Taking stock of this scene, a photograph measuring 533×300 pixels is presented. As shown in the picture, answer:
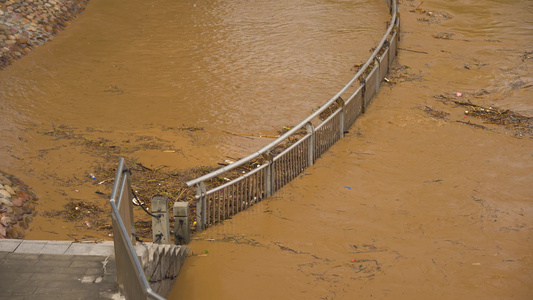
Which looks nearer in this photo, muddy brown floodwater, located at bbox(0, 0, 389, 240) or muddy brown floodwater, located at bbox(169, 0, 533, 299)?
muddy brown floodwater, located at bbox(169, 0, 533, 299)

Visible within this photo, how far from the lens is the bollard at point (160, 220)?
7.84 metres

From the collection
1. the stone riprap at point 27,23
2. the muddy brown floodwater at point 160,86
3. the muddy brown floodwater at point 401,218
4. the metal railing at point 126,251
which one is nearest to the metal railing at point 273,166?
the muddy brown floodwater at point 401,218

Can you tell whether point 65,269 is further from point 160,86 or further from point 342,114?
point 160,86

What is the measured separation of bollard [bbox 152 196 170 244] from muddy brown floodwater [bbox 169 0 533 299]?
508 millimetres

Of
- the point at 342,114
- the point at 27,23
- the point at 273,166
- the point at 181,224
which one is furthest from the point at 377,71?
the point at 27,23

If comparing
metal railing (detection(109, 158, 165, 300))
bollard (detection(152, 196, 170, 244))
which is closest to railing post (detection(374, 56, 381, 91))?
bollard (detection(152, 196, 170, 244))

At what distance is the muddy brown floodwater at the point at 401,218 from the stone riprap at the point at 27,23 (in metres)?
10.1

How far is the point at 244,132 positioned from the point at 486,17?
41.7 ft

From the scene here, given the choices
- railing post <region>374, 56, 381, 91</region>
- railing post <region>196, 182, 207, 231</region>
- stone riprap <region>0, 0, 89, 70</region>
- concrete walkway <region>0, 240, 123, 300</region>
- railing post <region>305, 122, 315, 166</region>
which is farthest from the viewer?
stone riprap <region>0, 0, 89, 70</region>

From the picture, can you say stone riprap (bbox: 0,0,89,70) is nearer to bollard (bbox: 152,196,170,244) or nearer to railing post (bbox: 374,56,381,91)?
railing post (bbox: 374,56,381,91)

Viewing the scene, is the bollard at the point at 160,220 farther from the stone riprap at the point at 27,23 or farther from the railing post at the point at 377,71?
the stone riprap at the point at 27,23

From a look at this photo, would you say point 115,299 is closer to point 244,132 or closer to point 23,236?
point 23,236

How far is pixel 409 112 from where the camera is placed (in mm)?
13711

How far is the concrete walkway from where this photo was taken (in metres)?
5.95
